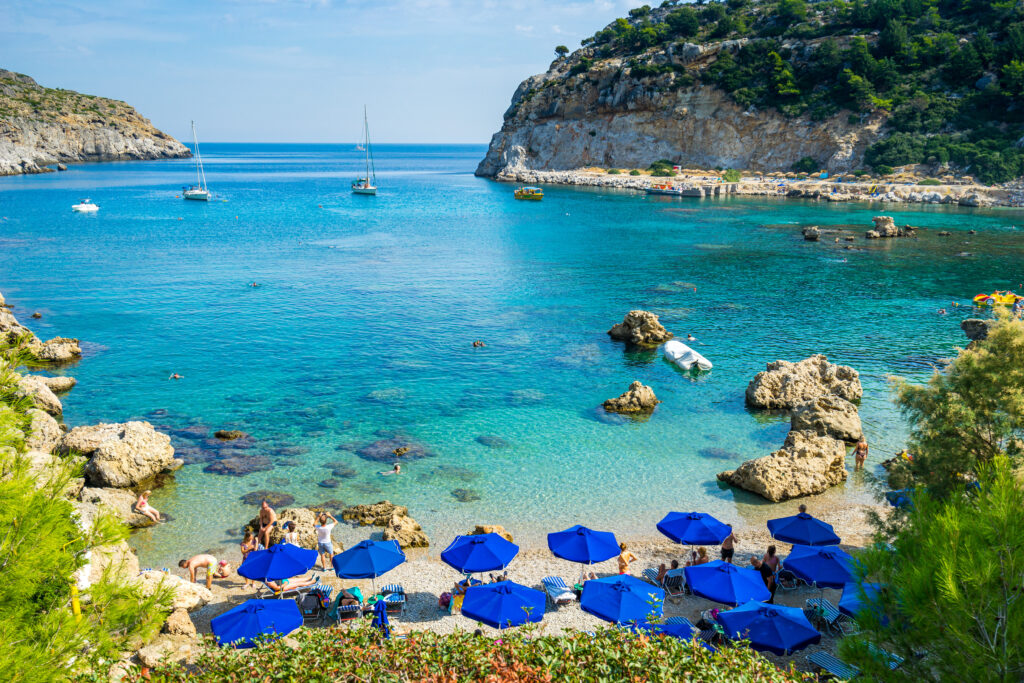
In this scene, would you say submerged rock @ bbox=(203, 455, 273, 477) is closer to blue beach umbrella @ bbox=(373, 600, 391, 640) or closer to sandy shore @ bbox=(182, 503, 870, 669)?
sandy shore @ bbox=(182, 503, 870, 669)

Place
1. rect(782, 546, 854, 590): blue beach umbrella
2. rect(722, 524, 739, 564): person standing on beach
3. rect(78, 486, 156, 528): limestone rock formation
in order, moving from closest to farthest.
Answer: rect(782, 546, 854, 590): blue beach umbrella
rect(722, 524, 739, 564): person standing on beach
rect(78, 486, 156, 528): limestone rock formation

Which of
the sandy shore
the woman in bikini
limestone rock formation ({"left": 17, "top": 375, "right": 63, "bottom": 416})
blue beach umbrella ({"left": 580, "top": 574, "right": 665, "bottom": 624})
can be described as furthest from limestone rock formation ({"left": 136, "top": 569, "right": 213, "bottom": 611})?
limestone rock formation ({"left": 17, "top": 375, "right": 63, "bottom": 416})

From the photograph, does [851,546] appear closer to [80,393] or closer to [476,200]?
[80,393]

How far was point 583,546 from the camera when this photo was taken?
16703 mm

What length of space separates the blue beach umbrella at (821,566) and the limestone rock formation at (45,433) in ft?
75.6

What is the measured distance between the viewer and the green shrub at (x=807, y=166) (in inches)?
4476

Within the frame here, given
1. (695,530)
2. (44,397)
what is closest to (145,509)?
(44,397)

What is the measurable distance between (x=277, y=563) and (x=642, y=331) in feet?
84.0

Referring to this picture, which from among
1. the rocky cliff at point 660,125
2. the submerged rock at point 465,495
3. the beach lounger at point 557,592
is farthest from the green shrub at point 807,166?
the beach lounger at point 557,592

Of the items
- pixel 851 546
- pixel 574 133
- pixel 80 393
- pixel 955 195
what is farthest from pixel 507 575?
pixel 574 133

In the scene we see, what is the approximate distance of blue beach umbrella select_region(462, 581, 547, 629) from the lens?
13.9 meters

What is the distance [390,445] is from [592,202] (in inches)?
3324

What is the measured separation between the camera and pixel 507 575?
17.4 metres

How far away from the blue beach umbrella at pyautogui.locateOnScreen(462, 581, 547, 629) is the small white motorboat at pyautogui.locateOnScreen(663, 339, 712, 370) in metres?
20.9
